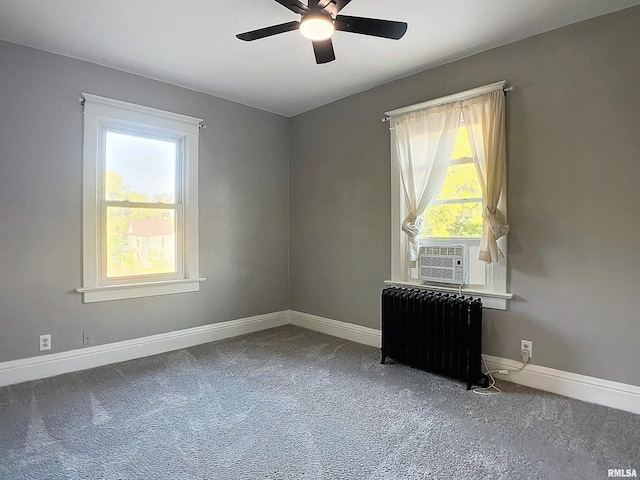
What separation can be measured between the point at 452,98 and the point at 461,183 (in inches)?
29.4

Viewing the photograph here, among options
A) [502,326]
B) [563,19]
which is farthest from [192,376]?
[563,19]

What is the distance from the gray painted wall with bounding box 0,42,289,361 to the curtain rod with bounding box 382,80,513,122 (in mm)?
1850

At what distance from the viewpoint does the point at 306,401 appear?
8.70ft

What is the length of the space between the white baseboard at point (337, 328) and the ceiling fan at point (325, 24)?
2.81 meters

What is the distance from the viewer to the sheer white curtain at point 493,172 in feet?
9.62

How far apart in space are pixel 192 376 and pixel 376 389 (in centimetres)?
154

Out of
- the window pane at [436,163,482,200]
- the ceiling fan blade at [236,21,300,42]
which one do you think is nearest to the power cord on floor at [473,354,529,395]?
→ the window pane at [436,163,482,200]

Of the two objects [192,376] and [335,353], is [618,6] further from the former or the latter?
[192,376]

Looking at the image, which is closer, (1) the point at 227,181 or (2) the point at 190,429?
(2) the point at 190,429

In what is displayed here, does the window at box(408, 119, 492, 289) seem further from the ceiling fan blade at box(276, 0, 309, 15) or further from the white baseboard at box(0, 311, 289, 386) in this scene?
the white baseboard at box(0, 311, 289, 386)

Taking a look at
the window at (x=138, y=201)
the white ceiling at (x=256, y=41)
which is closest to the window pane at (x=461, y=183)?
the white ceiling at (x=256, y=41)

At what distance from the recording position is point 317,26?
7.10 ft

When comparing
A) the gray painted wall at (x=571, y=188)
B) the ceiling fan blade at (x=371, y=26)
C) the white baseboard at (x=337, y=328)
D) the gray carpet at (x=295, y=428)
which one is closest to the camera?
the gray carpet at (x=295, y=428)

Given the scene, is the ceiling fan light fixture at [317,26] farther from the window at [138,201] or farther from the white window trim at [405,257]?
the window at [138,201]
